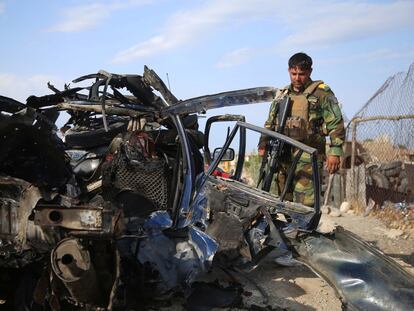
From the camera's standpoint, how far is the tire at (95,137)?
187 inches

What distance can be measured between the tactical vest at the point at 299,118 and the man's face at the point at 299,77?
123 mm

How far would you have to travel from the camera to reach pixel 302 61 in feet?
16.6

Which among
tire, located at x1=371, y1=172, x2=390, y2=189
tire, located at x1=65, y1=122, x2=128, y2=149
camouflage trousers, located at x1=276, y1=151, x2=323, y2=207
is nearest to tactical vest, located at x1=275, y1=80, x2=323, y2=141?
camouflage trousers, located at x1=276, y1=151, x2=323, y2=207

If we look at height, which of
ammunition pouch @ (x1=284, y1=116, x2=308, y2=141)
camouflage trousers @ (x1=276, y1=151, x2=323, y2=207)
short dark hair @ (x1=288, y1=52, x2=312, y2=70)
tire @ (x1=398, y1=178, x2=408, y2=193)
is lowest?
tire @ (x1=398, y1=178, x2=408, y2=193)

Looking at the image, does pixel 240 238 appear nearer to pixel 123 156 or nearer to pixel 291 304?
pixel 291 304

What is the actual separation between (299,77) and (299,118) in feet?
1.52

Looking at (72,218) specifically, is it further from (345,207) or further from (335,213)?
(345,207)

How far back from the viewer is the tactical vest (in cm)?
495

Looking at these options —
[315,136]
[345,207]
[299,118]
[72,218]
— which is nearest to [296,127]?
[299,118]

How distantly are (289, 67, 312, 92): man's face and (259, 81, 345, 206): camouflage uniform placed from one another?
2.1 inches

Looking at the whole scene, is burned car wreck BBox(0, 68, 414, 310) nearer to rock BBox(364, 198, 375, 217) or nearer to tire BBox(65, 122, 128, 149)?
tire BBox(65, 122, 128, 149)

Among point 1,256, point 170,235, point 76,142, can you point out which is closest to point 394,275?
point 170,235

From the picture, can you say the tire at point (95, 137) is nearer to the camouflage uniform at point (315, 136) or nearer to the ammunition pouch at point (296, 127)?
the camouflage uniform at point (315, 136)

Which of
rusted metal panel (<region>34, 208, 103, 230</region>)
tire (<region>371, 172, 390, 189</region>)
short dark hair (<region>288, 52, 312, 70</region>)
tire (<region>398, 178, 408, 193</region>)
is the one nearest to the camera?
rusted metal panel (<region>34, 208, 103, 230</region>)
